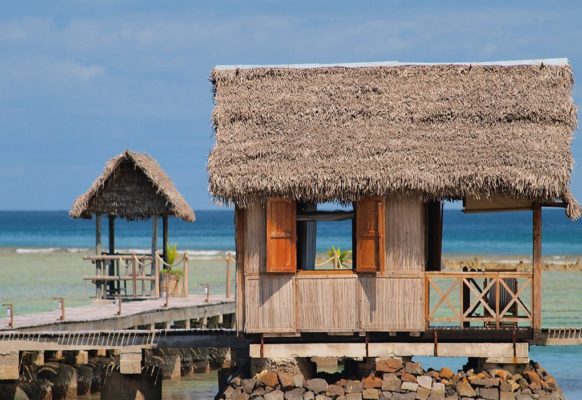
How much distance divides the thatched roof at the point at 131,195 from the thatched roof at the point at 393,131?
9.20m

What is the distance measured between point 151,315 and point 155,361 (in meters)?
1.07

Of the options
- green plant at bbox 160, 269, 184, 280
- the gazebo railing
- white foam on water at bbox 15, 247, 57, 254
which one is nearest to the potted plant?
green plant at bbox 160, 269, 184, 280

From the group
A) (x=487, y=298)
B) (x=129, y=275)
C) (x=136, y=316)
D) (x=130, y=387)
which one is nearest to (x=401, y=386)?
(x=487, y=298)

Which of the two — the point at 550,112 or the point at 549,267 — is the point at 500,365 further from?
the point at 549,267

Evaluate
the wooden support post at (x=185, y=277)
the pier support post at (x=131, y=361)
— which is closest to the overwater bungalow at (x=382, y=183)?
the pier support post at (x=131, y=361)

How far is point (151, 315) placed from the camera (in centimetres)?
2794

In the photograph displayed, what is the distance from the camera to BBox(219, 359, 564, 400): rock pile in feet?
65.8

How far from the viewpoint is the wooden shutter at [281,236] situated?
66.5 feet

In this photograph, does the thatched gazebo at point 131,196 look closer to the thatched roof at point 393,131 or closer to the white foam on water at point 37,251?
the thatched roof at point 393,131

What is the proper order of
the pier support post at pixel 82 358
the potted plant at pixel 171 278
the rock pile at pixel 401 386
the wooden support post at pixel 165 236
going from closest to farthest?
the rock pile at pixel 401 386 → the pier support post at pixel 82 358 → the potted plant at pixel 171 278 → the wooden support post at pixel 165 236

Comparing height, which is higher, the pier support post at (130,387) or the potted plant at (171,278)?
the potted plant at (171,278)

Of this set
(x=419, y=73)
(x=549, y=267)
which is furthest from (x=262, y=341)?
(x=549, y=267)

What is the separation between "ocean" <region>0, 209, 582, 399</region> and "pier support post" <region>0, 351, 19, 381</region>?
199 inches

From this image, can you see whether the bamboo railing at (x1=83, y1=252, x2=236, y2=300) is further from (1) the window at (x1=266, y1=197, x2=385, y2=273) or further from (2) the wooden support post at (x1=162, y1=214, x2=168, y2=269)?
(1) the window at (x1=266, y1=197, x2=385, y2=273)
